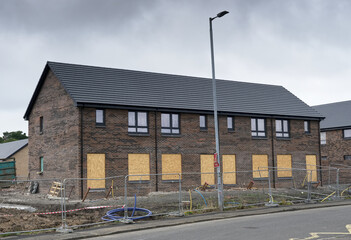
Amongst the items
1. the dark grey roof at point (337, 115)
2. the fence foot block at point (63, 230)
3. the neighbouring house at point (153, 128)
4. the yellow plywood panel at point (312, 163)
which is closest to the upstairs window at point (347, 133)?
the dark grey roof at point (337, 115)

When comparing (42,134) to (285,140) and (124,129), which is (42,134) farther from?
(285,140)

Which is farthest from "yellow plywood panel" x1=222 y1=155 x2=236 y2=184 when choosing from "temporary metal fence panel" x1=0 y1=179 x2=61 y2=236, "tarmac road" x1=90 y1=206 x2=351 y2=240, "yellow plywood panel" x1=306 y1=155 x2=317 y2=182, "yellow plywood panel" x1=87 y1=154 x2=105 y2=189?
"tarmac road" x1=90 y1=206 x2=351 y2=240

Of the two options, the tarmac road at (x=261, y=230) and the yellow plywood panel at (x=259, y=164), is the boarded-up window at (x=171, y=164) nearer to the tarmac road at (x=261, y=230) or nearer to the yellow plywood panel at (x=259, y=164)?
the yellow plywood panel at (x=259, y=164)

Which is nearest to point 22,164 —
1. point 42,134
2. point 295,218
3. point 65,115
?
point 42,134

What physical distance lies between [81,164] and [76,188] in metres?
1.53

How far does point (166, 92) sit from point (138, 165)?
20.5 feet

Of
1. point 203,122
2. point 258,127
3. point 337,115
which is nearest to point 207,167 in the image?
point 203,122

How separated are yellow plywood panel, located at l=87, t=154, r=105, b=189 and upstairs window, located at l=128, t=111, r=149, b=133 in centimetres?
296

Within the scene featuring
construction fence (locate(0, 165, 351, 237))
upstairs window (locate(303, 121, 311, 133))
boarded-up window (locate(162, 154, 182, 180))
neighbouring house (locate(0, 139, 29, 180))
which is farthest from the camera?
neighbouring house (locate(0, 139, 29, 180))

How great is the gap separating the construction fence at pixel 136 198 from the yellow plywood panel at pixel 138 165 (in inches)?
8.3

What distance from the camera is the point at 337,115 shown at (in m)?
49.5

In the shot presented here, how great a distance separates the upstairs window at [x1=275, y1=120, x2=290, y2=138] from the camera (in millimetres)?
36875

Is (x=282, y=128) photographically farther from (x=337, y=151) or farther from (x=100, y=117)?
(x=100, y=117)

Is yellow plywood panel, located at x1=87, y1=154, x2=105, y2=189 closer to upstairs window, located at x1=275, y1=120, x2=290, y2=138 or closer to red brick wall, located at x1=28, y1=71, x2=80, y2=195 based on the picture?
red brick wall, located at x1=28, y1=71, x2=80, y2=195
